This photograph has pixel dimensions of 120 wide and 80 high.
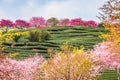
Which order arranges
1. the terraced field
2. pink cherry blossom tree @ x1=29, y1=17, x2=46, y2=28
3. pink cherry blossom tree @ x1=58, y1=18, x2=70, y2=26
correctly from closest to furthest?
the terraced field
pink cherry blossom tree @ x1=29, y1=17, x2=46, y2=28
pink cherry blossom tree @ x1=58, y1=18, x2=70, y2=26

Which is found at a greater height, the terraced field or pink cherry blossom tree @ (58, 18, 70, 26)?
pink cherry blossom tree @ (58, 18, 70, 26)

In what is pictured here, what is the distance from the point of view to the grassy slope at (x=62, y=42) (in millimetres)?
70438

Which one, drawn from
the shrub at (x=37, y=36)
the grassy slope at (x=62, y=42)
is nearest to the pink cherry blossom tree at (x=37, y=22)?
the grassy slope at (x=62, y=42)

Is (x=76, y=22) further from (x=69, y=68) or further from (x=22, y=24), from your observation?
(x=69, y=68)

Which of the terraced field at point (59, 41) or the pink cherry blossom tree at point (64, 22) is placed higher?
the pink cherry blossom tree at point (64, 22)

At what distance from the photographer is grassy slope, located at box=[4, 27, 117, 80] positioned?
70.4m

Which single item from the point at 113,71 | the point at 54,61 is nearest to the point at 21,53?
the point at 113,71

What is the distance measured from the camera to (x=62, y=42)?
83.9 meters

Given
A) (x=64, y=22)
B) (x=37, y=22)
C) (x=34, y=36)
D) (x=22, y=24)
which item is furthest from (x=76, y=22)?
(x=34, y=36)

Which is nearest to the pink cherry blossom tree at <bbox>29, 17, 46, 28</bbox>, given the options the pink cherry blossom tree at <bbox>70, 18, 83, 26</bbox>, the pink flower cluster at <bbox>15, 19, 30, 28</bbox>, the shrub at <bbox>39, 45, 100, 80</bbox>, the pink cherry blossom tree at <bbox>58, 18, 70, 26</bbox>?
the pink flower cluster at <bbox>15, 19, 30, 28</bbox>

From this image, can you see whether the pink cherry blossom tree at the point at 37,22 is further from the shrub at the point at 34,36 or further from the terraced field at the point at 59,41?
the shrub at the point at 34,36

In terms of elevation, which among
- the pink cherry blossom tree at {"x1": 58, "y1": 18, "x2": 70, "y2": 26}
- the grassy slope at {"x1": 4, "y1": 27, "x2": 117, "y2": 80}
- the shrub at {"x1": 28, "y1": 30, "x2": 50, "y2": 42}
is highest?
the pink cherry blossom tree at {"x1": 58, "y1": 18, "x2": 70, "y2": 26}

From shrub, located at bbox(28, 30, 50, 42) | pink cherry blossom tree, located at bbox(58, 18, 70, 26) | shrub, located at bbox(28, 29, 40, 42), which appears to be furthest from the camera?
pink cherry blossom tree, located at bbox(58, 18, 70, 26)

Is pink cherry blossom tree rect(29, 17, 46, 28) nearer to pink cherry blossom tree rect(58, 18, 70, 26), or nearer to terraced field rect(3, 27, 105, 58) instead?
pink cherry blossom tree rect(58, 18, 70, 26)
